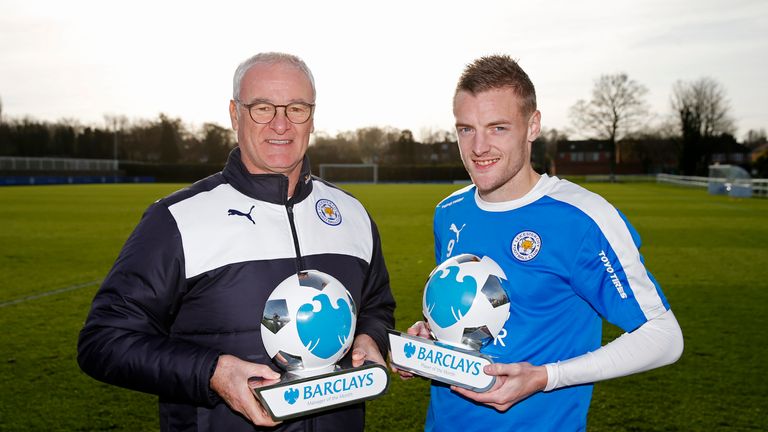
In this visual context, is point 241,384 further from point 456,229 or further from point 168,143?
point 168,143

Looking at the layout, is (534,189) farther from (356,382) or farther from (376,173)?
(376,173)

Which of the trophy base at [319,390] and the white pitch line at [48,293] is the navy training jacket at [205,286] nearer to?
the trophy base at [319,390]

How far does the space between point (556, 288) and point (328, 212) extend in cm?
98

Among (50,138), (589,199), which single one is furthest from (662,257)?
(50,138)

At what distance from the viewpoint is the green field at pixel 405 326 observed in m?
4.44

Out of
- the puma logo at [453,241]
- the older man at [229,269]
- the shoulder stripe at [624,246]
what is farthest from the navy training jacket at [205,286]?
the shoulder stripe at [624,246]

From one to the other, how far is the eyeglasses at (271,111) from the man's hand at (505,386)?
1.19 m

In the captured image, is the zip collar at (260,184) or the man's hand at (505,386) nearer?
the man's hand at (505,386)

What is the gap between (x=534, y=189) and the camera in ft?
8.17

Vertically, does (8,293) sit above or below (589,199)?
below

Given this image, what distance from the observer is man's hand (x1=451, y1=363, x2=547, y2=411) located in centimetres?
196

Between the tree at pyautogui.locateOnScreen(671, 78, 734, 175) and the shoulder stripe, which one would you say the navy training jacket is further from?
the tree at pyautogui.locateOnScreen(671, 78, 734, 175)

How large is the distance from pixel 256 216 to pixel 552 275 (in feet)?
3.90

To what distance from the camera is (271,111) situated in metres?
2.34
